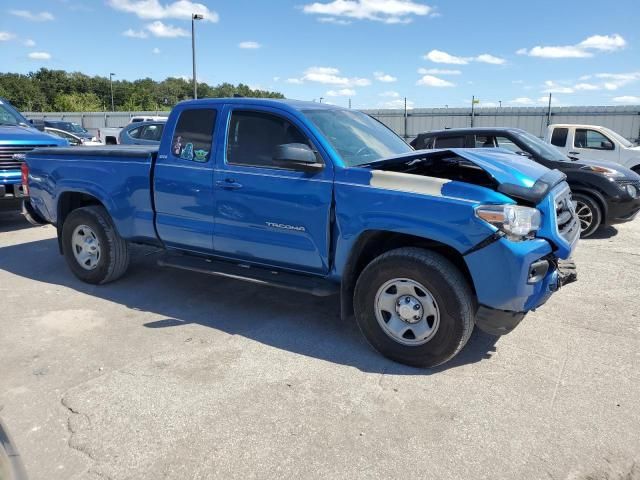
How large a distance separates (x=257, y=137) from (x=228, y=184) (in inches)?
19.0

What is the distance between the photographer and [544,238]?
3488mm

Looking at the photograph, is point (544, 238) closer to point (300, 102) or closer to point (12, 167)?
point (300, 102)

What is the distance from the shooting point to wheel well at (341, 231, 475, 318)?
374 cm

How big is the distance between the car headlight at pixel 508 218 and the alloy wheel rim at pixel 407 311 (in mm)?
656

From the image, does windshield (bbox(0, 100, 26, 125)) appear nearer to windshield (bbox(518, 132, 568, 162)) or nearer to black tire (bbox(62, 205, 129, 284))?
black tire (bbox(62, 205, 129, 284))

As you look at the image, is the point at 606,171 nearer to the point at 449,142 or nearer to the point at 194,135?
the point at 449,142

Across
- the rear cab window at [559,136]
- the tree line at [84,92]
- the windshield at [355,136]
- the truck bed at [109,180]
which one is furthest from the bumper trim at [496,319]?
the tree line at [84,92]

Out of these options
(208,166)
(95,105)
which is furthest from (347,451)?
(95,105)

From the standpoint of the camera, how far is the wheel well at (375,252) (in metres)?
3.74

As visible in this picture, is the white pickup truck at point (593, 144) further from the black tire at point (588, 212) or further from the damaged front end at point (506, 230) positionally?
the damaged front end at point (506, 230)

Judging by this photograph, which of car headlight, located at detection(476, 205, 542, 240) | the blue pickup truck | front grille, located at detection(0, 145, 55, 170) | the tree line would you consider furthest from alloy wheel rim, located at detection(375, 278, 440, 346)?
the tree line

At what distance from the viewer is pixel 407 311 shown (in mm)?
3686

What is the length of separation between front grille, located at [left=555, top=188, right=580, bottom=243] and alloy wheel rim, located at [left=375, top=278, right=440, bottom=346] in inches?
44.8

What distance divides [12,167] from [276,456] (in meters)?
7.41
